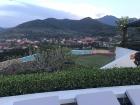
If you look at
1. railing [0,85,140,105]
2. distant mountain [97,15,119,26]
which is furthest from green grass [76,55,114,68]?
railing [0,85,140,105]

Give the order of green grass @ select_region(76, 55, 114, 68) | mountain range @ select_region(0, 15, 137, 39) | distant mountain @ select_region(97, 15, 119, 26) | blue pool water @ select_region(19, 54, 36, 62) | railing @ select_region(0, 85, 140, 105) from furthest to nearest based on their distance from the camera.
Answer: distant mountain @ select_region(97, 15, 119, 26), mountain range @ select_region(0, 15, 137, 39), green grass @ select_region(76, 55, 114, 68), blue pool water @ select_region(19, 54, 36, 62), railing @ select_region(0, 85, 140, 105)

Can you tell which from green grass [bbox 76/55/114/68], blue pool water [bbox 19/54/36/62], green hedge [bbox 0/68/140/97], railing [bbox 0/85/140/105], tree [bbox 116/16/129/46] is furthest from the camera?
tree [bbox 116/16/129/46]

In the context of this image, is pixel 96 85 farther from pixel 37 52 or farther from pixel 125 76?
pixel 37 52

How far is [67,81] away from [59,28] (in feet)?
42.0

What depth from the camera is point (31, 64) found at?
18203mm

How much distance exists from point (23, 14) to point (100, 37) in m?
4.55

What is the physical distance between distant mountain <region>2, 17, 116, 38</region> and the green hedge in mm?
10802

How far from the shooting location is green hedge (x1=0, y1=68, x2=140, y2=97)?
12.1 metres

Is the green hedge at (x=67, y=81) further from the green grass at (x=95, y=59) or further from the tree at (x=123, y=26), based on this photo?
the tree at (x=123, y=26)

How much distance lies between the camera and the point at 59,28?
2489cm

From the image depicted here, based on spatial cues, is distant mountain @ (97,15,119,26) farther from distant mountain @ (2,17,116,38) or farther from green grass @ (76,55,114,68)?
green grass @ (76,55,114,68)

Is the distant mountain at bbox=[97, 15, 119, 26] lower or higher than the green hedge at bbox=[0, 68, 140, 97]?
higher

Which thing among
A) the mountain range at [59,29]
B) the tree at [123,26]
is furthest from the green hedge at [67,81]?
the tree at [123,26]

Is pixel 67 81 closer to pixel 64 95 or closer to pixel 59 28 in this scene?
pixel 64 95
